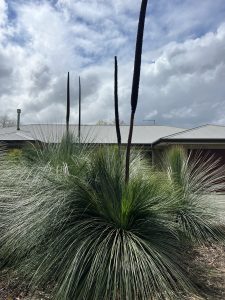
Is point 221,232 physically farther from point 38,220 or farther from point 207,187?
point 38,220

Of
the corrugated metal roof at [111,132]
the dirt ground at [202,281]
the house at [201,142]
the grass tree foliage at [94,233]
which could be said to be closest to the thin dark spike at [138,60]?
the grass tree foliage at [94,233]

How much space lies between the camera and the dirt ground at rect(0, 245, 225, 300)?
487cm

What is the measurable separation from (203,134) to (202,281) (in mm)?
17351

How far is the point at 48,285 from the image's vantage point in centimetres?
490

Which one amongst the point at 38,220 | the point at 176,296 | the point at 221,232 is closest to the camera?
the point at 176,296

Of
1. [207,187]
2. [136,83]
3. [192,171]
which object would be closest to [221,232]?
[207,187]

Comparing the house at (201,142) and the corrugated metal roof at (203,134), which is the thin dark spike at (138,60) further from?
the corrugated metal roof at (203,134)

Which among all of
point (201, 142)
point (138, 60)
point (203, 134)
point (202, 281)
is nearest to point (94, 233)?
point (202, 281)

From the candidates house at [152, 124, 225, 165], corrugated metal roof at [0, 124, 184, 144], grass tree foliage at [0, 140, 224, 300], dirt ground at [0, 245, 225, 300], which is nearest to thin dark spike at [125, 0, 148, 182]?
grass tree foliage at [0, 140, 224, 300]

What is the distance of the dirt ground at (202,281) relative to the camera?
487cm

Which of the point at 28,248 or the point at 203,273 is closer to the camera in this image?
the point at 28,248

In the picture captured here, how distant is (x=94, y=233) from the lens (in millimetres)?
4996

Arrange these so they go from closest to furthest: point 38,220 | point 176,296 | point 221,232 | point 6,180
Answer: point 176,296 → point 38,220 → point 6,180 → point 221,232

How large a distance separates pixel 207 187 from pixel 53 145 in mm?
3296
